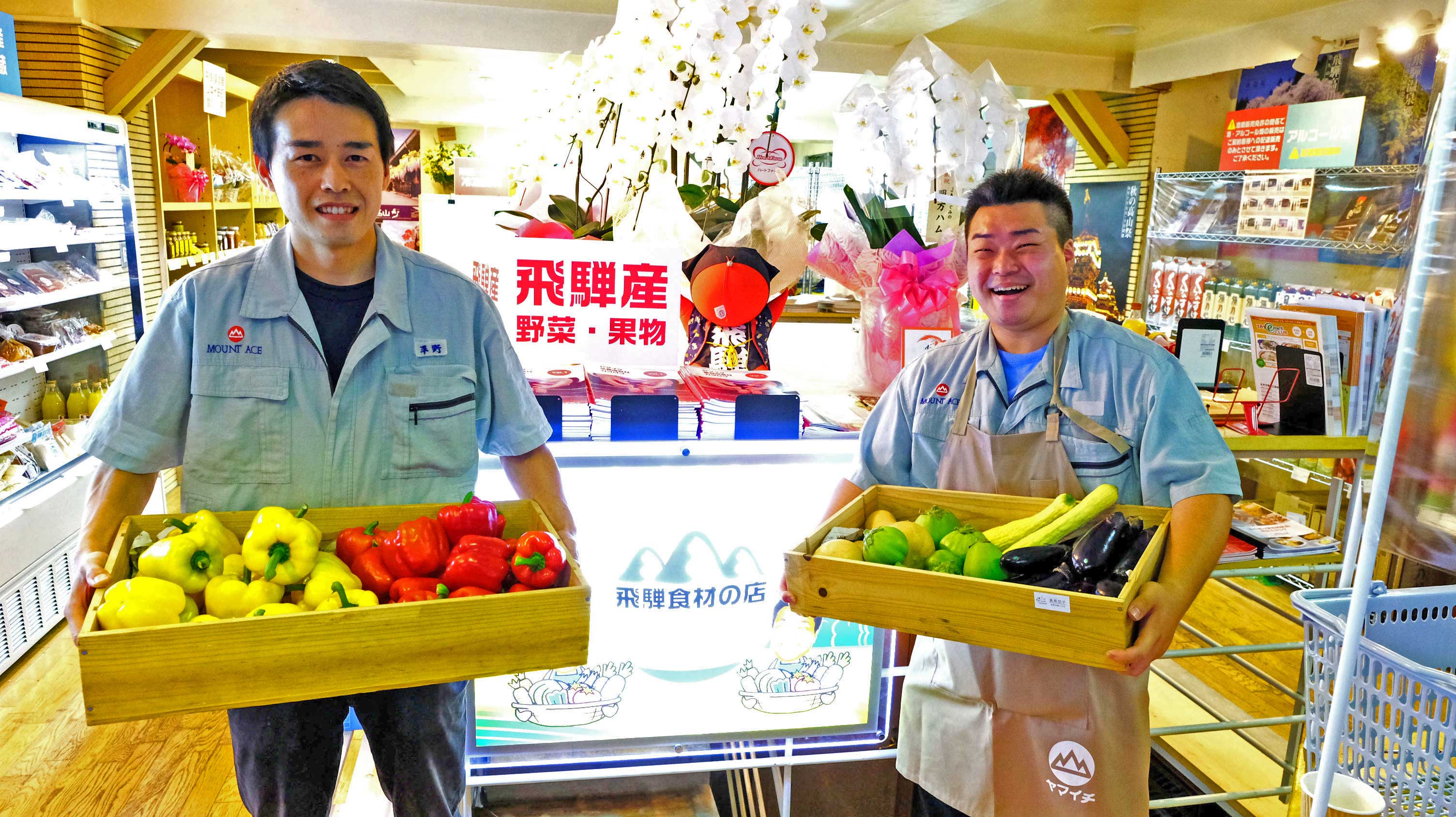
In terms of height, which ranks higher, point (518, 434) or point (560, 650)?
point (518, 434)

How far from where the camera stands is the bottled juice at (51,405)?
487 cm

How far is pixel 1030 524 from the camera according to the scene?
1718 mm

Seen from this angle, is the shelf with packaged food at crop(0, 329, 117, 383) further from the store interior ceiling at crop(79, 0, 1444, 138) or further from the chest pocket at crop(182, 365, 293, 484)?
the chest pocket at crop(182, 365, 293, 484)

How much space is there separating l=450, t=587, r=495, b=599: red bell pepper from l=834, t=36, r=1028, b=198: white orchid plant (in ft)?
5.85

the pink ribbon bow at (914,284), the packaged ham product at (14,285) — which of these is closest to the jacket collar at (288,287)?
the pink ribbon bow at (914,284)

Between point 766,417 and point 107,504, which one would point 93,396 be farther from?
point 766,417

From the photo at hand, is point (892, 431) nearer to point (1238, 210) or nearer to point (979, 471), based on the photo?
point (979, 471)

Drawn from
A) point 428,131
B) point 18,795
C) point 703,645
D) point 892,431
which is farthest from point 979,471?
point 428,131

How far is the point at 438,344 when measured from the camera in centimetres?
176

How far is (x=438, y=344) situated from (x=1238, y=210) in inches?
206

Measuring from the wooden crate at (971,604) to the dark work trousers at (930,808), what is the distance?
25.8 inches

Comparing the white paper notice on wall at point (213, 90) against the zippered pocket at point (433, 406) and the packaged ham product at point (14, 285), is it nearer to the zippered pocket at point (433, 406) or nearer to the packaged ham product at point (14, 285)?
the packaged ham product at point (14, 285)

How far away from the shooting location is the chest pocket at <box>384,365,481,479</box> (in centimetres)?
173

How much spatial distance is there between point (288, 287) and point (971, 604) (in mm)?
1343
